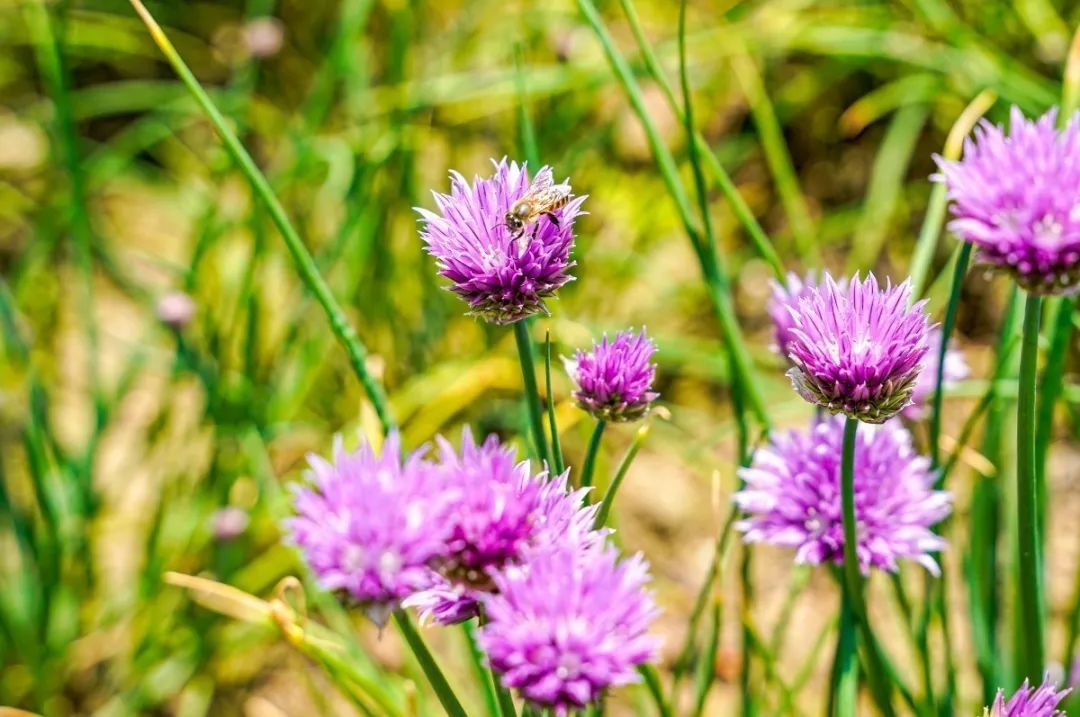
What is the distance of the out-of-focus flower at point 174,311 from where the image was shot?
1.39 meters

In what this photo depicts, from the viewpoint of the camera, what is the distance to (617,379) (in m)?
0.75

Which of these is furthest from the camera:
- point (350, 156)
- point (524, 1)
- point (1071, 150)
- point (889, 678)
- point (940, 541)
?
point (524, 1)

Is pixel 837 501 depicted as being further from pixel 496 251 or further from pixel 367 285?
pixel 367 285

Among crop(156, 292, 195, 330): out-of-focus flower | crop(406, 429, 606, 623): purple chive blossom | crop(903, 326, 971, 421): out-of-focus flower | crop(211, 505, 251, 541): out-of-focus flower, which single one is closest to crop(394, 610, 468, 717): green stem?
crop(406, 429, 606, 623): purple chive blossom

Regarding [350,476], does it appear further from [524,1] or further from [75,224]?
[524,1]

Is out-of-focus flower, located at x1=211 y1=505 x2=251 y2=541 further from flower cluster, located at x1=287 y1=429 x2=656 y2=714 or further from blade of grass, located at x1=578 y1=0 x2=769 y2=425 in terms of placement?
flower cluster, located at x1=287 y1=429 x2=656 y2=714

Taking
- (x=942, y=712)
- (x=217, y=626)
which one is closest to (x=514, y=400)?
(x=217, y=626)

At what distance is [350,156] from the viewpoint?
167 cm

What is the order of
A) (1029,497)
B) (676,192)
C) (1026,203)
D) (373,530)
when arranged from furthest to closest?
1. (676,192)
2. (1029,497)
3. (1026,203)
4. (373,530)

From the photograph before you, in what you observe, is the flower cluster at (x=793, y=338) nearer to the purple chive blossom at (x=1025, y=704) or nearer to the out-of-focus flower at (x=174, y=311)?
the purple chive blossom at (x=1025, y=704)

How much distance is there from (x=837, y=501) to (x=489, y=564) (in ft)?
1.14

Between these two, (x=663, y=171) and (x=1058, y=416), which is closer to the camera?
(x=663, y=171)

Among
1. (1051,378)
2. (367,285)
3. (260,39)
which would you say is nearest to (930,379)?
(1051,378)

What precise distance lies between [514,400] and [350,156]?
465 millimetres
